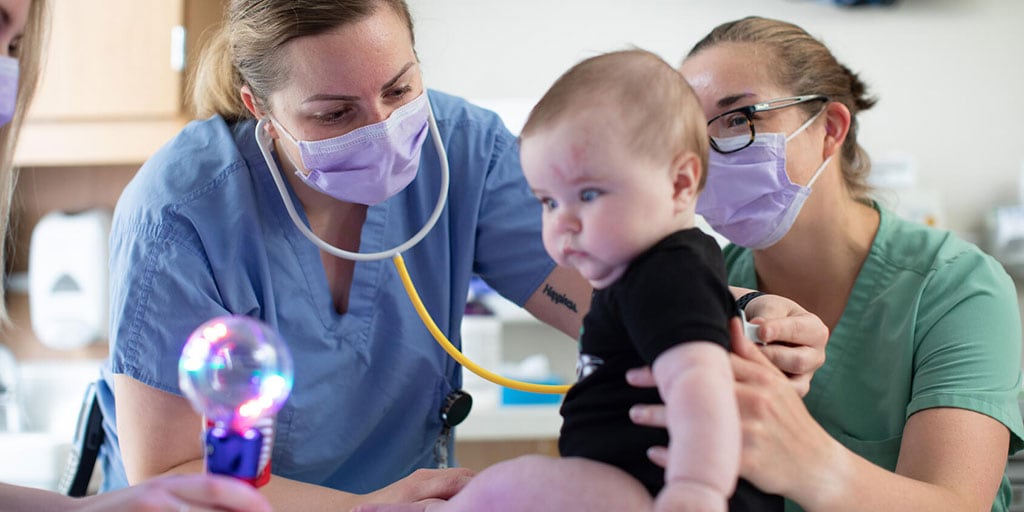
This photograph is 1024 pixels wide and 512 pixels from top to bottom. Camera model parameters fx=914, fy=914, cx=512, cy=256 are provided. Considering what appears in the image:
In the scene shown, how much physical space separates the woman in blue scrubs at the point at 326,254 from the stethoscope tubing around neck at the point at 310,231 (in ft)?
0.07

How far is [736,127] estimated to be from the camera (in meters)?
1.37

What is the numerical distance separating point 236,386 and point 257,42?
2.37 feet

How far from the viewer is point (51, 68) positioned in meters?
2.91

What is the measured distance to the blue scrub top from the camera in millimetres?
1284

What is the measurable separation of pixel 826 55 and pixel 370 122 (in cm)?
74

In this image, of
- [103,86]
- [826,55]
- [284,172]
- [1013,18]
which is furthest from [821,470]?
[1013,18]

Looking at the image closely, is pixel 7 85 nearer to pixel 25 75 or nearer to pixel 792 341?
pixel 25 75

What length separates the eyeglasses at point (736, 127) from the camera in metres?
1.35

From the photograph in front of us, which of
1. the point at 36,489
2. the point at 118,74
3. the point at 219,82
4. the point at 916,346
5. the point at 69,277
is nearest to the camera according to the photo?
the point at 36,489

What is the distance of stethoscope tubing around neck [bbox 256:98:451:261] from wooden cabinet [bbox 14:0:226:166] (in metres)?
1.63

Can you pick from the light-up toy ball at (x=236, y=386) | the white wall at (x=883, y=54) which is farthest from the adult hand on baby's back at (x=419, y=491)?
the white wall at (x=883, y=54)

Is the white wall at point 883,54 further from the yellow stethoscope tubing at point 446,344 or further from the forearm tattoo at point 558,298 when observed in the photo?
the yellow stethoscope tubing at point 446,344

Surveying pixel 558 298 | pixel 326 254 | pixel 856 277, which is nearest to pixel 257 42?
pixel 326 254

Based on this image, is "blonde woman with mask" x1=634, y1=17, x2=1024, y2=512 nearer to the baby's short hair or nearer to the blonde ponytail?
the baby's short hair
